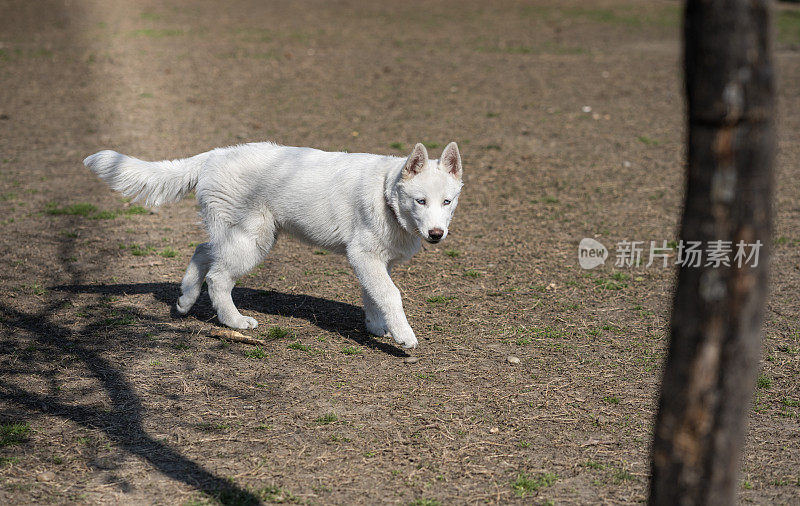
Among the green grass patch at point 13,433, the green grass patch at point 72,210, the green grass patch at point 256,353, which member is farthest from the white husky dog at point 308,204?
the green grass patch at point 72,210

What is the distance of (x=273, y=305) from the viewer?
6598mm

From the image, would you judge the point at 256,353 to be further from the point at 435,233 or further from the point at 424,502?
the point at 424,502

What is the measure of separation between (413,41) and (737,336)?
19.1 m

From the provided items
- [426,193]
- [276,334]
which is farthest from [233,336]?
[426,193]

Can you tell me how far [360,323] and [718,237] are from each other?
4092mm

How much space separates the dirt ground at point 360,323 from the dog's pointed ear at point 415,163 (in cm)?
135

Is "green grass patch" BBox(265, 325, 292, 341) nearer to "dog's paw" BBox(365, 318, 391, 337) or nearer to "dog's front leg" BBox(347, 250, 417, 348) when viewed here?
"dog's paw" BBox(365, 318, 391, 337)

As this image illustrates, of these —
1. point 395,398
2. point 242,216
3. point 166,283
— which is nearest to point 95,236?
point 166,283

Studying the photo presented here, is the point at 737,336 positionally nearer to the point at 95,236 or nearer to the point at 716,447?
the point at 716,447

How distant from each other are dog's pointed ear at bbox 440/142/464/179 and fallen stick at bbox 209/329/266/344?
74.8 inches

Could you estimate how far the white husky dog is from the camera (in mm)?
5434

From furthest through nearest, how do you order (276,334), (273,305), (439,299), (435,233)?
1. (439,299)
2. (273,305)
3. (276,334)
4. (435,233)

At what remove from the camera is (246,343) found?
18.9ft

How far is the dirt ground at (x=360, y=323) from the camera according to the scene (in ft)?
13.9
